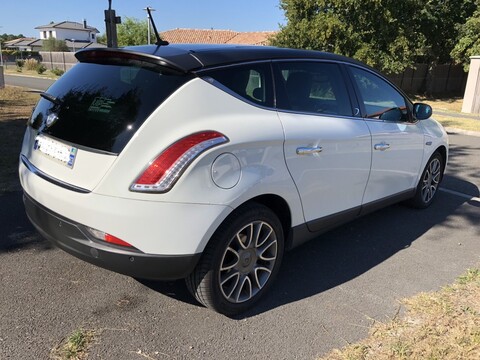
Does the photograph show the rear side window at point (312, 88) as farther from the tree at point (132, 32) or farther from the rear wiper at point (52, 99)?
the tree at point (132, 32)

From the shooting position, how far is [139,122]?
2500mm

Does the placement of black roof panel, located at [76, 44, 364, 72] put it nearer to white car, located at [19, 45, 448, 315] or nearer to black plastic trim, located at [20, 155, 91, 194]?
white car, located at [19, 45, 448, 315]

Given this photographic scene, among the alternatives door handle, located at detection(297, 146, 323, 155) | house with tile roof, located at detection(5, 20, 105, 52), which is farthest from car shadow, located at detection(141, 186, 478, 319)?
house with tile roof, located at detection(5, 20, 105, 52)

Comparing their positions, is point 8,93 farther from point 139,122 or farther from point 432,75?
point 432,75

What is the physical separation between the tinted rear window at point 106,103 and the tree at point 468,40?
2195cm

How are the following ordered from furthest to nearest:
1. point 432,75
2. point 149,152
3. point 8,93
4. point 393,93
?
1. point 432,75
2. point 8,93
3. point 393,93
4. point 149,152

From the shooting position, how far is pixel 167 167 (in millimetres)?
2428


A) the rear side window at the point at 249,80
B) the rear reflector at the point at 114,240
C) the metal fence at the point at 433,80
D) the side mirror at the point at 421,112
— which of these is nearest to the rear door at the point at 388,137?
the side mirror at the point at 421,112

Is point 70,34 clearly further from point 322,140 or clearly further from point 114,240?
point 114,240

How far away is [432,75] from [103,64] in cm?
2629

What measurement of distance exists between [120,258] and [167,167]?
1.97ft

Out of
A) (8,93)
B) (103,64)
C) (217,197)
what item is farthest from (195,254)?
(8,93)

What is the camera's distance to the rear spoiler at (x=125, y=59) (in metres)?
2.65

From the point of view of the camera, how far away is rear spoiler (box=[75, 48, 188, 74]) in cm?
265
